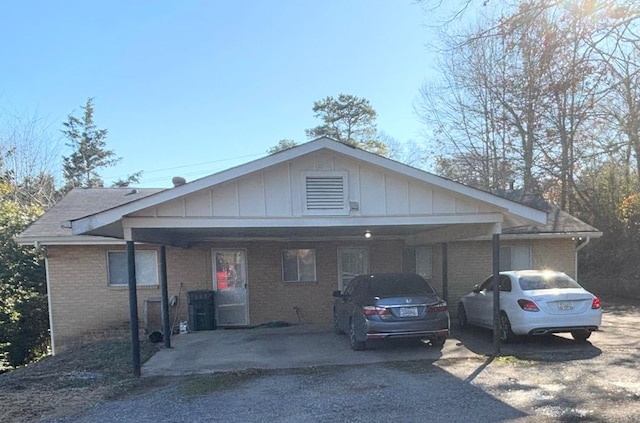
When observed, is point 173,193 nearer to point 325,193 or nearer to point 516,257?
point 325,193

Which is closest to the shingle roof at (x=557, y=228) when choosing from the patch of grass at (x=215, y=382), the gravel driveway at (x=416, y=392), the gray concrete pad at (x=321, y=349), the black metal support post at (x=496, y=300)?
the gray concrete pad at (x=321, y=349)

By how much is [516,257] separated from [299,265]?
6.52 metres

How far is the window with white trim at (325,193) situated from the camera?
26.6 ft

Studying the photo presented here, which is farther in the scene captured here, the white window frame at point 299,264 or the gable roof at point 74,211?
the white window frame at point 299,264

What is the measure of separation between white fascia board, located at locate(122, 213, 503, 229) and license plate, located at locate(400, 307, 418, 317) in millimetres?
1582

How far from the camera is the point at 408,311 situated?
8664 mm

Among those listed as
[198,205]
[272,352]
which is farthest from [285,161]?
[272,352]

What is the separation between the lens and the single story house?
795 centimetres

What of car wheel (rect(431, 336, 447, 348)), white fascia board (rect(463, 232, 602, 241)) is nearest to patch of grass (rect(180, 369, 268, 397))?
car wheel (rect(431, 336, 447, 348))

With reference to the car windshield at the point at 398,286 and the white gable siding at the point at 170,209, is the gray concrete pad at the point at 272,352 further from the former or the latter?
the white gable siding at the point at 170,209

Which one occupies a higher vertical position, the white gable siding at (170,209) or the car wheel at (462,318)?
the white gable siding at (170,209)

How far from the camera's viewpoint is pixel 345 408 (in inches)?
229

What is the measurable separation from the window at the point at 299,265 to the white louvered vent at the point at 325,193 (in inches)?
228

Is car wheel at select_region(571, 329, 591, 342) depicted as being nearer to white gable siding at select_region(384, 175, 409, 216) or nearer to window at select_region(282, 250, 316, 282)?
white gable siding at select_region(384, 175, 409, 216)
